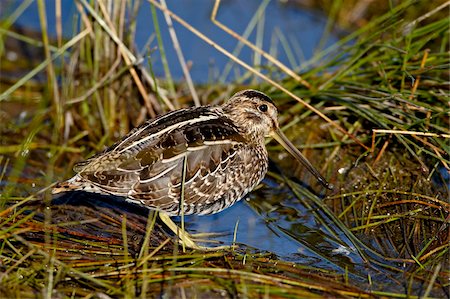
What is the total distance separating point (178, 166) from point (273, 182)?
1.37m

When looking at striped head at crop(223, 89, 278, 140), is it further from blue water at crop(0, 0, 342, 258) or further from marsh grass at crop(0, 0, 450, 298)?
blue water at crop(0, 0, 342, 258)

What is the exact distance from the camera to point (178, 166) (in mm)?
4941

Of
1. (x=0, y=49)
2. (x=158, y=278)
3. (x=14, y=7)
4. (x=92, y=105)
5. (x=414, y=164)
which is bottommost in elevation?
(x=158, y=278)

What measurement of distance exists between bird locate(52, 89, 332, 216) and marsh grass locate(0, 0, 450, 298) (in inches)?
10.3

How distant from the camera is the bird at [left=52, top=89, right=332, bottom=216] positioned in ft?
16.1

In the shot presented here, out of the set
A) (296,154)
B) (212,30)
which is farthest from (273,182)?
(212,30)

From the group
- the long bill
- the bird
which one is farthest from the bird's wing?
the long bill

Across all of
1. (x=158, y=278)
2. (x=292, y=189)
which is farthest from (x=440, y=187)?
(x=158, y=278)

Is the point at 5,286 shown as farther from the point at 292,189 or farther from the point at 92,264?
the point at 292,189

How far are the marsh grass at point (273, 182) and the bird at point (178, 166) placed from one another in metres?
0.26

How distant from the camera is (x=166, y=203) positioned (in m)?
5.00

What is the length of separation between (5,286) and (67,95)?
2662 mm

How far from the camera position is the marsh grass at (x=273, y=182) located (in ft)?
14.1

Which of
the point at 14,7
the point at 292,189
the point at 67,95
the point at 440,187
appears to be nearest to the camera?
the point at 440,187
